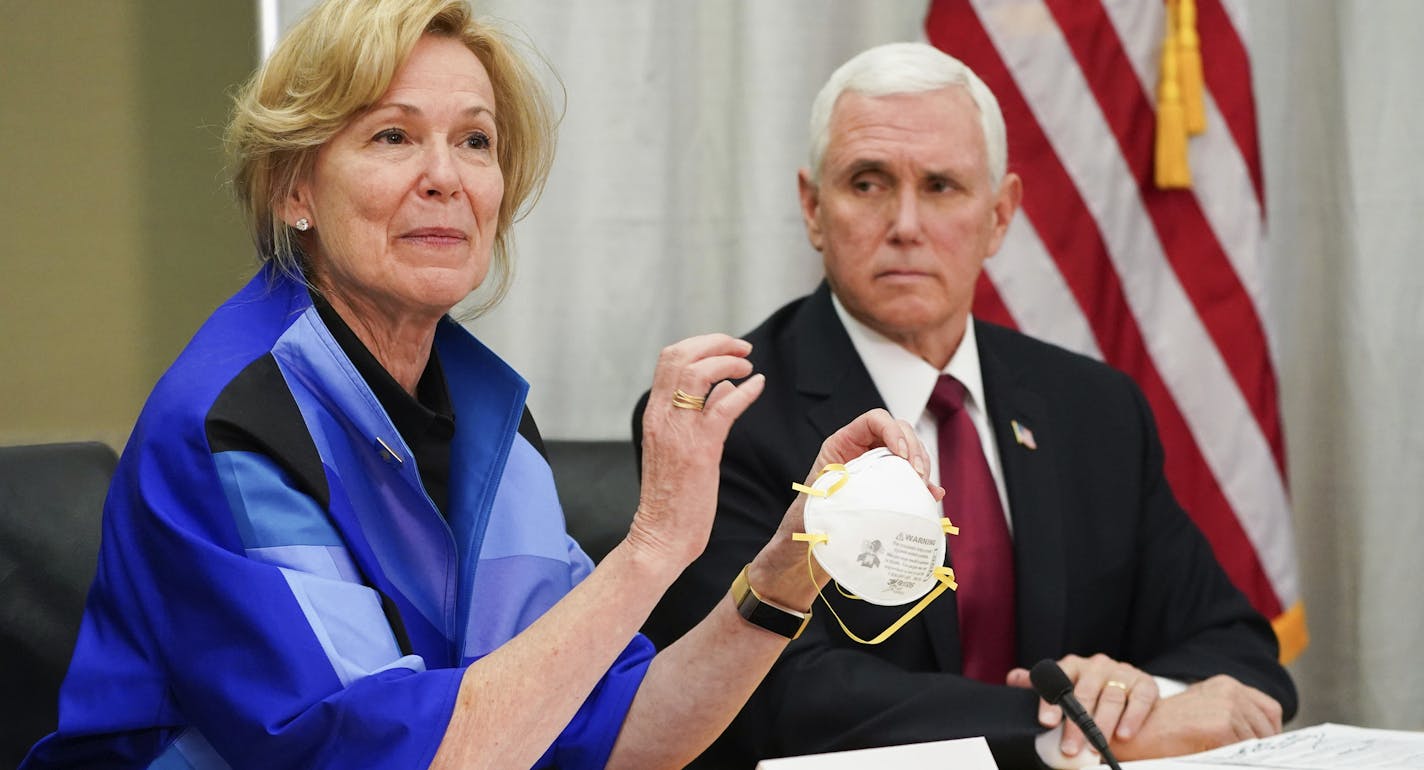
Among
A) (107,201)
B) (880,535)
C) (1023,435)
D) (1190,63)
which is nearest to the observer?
(880,535)

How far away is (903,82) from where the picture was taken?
2.53 m

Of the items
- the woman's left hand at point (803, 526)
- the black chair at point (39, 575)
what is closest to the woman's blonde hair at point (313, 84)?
the black chair at point (39, 575)

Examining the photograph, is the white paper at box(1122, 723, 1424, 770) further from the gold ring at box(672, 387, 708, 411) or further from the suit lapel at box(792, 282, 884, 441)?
the suit lapel at box(792, 282, 884, 441)

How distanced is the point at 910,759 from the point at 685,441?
1.32 ft

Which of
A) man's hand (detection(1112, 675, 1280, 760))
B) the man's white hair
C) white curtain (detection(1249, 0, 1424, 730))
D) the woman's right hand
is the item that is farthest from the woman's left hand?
white curtain (detection(1249, 0, 1424, 730))

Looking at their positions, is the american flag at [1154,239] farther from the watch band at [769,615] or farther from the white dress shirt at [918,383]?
the watch band at [769,615]

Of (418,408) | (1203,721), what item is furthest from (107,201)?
(1203,721)

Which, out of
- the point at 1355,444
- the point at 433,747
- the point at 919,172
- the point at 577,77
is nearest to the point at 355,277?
the point at 433,747

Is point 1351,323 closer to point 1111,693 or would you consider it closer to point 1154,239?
point 1154,239

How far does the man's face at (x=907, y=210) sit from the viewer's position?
250 centimetres

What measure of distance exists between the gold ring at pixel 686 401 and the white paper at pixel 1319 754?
2.11 feet

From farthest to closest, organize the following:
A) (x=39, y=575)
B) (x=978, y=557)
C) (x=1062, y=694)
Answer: (x=978, y=557), (x=39, y=575), (x=1062, y=694)

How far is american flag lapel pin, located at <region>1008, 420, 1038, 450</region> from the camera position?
248cm

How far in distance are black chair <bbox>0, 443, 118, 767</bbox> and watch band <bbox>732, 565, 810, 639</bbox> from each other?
2.98 ft
